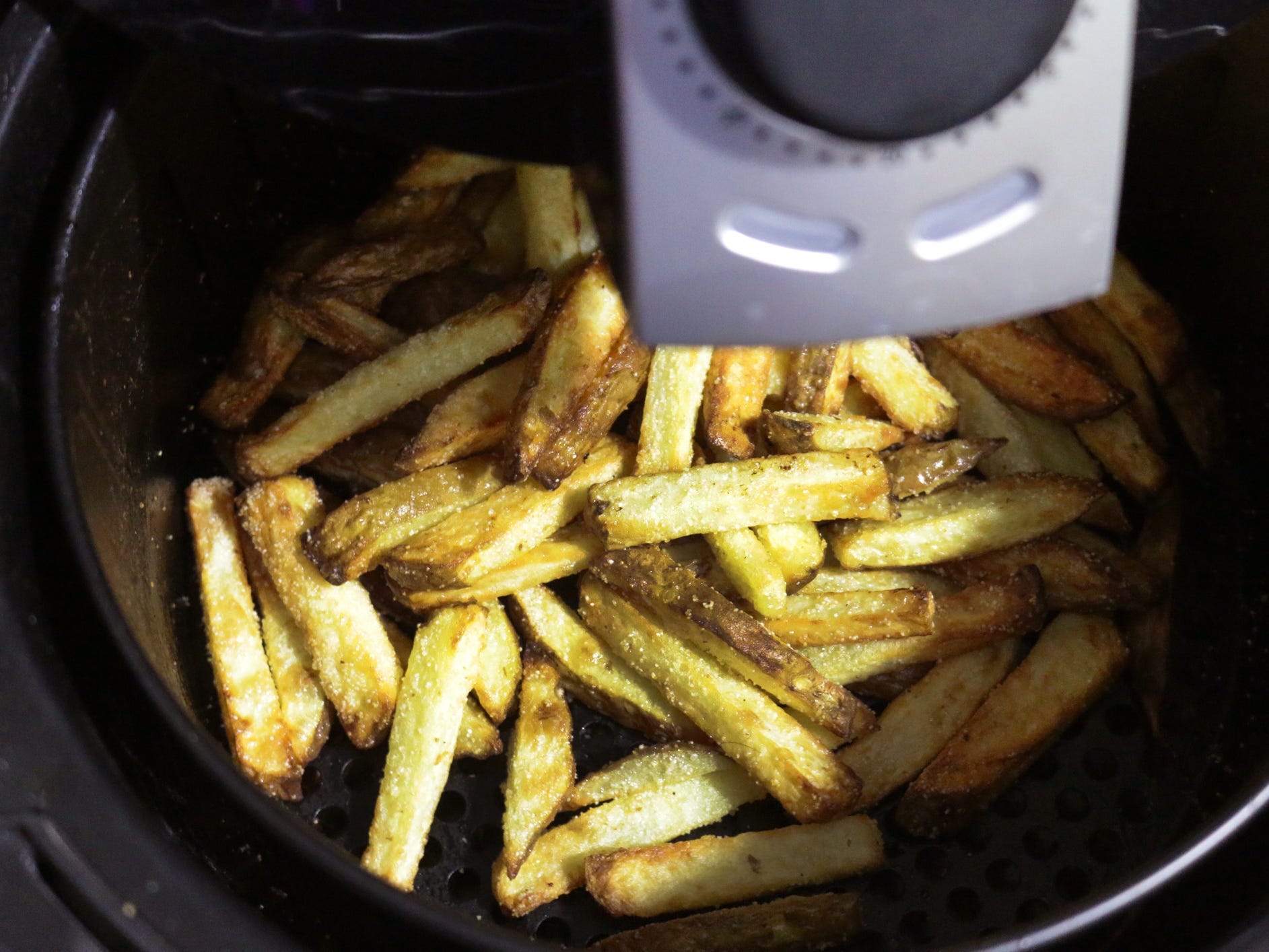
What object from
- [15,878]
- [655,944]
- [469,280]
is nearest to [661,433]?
[469,280]

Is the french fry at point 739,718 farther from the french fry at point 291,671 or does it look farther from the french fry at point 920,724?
the french fry at point 291,671

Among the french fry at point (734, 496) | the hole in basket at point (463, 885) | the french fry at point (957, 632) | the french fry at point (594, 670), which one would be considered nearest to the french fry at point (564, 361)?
the french fry at point (734, 496)

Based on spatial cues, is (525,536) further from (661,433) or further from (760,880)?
(760,880)

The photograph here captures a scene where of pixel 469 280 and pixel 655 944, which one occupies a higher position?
pixel 469 280

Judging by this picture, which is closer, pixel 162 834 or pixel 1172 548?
pixel 162 834

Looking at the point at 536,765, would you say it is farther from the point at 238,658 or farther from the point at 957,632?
the point at 957,632

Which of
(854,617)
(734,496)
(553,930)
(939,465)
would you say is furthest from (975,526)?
(553,930)

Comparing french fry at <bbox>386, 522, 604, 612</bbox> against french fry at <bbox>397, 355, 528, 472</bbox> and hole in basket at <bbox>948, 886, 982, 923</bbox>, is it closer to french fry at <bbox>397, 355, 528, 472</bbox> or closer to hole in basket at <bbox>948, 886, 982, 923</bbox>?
french fry at <bbox>397, 355, 528, 472</bbox>
